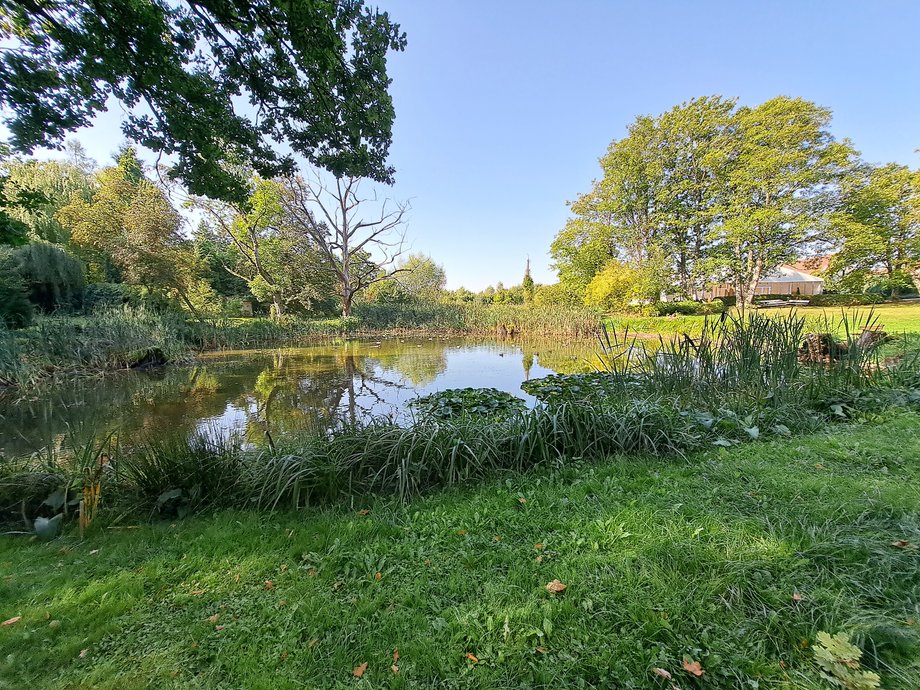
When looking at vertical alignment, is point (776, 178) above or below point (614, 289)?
above

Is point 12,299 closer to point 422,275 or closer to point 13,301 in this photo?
point 13,301

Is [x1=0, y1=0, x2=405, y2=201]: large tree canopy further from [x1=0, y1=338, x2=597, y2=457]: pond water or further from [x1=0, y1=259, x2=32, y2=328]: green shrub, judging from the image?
[x1=0, y1=259, x2=32, y2=328]: green shrub

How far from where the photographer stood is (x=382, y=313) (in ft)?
77.4

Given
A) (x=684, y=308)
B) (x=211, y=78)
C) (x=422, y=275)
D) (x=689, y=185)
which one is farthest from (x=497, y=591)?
(x=422, y=275)

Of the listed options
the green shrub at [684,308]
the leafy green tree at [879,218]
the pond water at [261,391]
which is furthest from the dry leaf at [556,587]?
the leafy green tree at [879,218]

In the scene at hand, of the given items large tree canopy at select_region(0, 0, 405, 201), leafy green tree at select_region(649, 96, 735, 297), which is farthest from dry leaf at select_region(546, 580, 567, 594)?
leafy green tree at select_region(649, 96, 735, 297)

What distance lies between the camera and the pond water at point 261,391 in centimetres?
542

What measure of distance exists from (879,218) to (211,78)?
3067cm

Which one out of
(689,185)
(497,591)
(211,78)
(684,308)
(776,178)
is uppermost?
(689,185)

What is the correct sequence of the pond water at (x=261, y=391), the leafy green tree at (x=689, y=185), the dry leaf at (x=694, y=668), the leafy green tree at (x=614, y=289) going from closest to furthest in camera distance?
the dry leaf at (x=694, y=668) < the pond water at (x=261, y=391) < the leafy green tree at (x=614, y=289) < the leafy green tree at (x=689, y=185)

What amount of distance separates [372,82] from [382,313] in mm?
19195

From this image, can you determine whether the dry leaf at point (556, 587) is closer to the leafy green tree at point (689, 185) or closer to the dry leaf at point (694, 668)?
the dry leaf at point (694, 668)

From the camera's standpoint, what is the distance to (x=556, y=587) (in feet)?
5.62

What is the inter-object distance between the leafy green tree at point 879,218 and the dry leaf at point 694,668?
2685 cm
